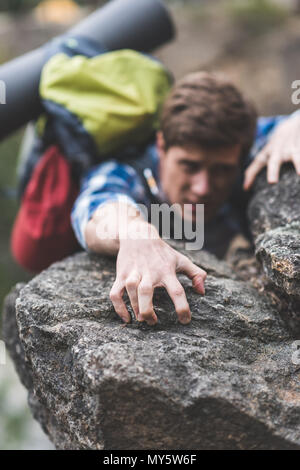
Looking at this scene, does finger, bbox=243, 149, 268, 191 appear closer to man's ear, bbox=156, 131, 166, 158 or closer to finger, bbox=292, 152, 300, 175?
finger, bbox=292, 152, 300, 175

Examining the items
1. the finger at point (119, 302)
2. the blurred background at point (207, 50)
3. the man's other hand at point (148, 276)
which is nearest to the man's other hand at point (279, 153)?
the man's other hand at point (148, 276)

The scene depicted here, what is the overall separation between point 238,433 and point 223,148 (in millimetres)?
1766

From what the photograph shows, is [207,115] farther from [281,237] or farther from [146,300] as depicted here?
[146,300]

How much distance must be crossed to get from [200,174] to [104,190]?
2.10ft

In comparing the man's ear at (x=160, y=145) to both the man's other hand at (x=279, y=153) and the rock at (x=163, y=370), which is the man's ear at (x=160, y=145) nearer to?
the man's other hand at (x=279, y=153)

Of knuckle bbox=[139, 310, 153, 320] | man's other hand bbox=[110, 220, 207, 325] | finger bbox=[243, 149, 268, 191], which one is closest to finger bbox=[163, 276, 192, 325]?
man's other hand bbox=[110, 220, 207, 325]

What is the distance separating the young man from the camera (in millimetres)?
2351

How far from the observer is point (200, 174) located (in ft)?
9.29

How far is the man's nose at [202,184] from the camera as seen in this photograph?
281 centimetres

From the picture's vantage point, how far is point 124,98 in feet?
9.74

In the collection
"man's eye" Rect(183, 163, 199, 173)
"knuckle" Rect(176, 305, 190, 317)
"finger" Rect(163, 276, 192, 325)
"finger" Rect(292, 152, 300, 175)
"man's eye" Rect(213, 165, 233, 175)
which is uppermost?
"finger" Rect(163, 276, 192, 325)

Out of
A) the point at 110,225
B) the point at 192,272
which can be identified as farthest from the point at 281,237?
the point at 110,225

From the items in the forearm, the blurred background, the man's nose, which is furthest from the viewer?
the blurred background

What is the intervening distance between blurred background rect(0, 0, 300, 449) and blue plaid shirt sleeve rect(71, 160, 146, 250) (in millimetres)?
4184
